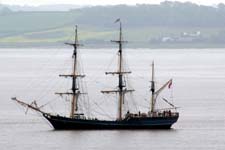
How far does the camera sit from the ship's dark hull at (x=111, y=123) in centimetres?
12375

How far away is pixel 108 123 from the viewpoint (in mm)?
124188

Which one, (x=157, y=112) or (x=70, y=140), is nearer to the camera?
(x=70, y=140)

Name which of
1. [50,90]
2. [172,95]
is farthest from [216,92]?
[50,90]

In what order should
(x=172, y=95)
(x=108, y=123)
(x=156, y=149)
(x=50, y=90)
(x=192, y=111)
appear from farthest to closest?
(x=50, y=90) → (x=172, y=95) → (x=192, y=111) → (x=108, y=123) → (x=156, y=149)

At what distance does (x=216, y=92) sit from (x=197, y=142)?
6936cm

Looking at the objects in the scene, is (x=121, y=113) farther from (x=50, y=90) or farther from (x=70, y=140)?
(x=50, y=90)

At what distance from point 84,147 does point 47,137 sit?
25.7 ft

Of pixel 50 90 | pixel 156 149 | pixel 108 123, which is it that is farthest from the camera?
pixel 50 90

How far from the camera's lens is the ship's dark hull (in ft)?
406

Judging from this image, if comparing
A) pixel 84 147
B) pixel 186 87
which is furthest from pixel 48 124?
pixel 186 87

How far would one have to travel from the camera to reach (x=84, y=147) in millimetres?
111625

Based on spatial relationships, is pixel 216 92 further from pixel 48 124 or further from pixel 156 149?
pixel 156 149

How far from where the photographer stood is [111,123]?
124 m

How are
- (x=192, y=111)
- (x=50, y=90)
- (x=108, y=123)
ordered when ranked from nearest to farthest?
(x=108, y=123)
(x=192, y=111)
(x=50, y=90)
